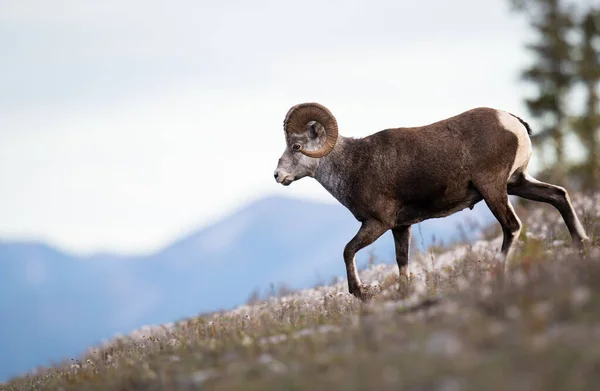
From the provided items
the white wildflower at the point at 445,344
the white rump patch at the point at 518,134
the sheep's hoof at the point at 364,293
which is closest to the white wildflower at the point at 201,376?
the white wildflower at the point at 445,344

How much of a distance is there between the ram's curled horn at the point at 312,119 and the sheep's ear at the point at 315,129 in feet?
0.17

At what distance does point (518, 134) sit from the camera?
11672 mm

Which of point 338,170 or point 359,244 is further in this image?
point 338,170

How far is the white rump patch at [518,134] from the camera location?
11.7m

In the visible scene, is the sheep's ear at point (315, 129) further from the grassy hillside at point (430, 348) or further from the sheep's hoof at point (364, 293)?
the grassy hillside at point (430, 348)

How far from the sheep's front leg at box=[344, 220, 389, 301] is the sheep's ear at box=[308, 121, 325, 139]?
1533mm

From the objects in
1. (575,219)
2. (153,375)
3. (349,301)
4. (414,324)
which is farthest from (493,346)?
(575,219)

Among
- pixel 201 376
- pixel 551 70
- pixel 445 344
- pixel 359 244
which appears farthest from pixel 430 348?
pixel 551 70

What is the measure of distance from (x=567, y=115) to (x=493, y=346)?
27.2 meters

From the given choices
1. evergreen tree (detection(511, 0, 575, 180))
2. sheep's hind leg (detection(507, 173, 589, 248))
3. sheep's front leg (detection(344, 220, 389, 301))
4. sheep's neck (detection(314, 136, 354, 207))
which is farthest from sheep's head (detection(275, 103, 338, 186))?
evergreen tree (detection(511, 0, 575, 180))

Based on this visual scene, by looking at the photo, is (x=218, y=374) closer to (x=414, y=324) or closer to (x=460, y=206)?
(x=414, y=324)

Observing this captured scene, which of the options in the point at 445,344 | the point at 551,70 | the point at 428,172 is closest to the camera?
the point at 445,344

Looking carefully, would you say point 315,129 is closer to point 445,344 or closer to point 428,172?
point 428,172

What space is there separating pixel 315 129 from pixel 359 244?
6.02ft
